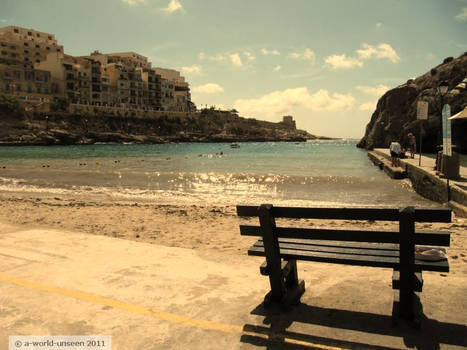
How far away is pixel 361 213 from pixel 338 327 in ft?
3.82

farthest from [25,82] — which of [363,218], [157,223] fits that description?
[363,218]

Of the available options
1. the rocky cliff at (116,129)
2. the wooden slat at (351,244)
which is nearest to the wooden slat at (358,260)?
the wooden slat at (351,244)

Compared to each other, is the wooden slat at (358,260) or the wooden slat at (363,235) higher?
the wooden slat at (363,235)

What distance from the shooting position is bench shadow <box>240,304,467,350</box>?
313 centimetres

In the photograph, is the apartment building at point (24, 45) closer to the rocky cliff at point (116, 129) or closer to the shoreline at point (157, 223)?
the rocky cliff at point (116, 129)

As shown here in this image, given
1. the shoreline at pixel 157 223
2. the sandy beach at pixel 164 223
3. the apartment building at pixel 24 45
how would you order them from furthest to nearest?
the apartment building at pixel 24 45 → the shoreline at pixel 157 223 → the sandy beach at pixel 164 223

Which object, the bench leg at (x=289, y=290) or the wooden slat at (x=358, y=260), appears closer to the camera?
the wooden slat at (x=358, y=260)

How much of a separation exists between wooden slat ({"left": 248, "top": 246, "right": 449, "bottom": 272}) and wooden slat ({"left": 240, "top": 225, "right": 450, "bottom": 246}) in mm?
261

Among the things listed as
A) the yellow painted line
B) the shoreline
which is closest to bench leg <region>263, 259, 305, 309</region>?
the yellow painted line

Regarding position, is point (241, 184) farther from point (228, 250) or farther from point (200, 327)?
point (200, 327)

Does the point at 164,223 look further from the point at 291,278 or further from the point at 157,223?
the point at 291,278

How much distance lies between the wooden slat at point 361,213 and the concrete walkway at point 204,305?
1.10 meters

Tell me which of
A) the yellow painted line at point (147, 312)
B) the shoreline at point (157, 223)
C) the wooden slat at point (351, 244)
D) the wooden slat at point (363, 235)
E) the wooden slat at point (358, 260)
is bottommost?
the shoreline at point (157, 223)

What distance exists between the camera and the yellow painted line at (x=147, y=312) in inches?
132
